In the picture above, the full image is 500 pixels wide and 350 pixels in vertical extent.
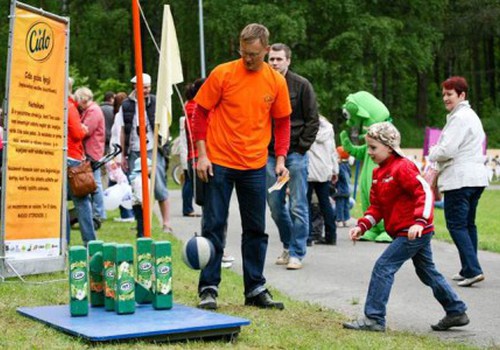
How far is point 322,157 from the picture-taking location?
1420cm

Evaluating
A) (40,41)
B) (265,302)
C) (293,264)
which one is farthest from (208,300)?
(40,41)

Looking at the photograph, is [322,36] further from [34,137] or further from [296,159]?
[34,137]

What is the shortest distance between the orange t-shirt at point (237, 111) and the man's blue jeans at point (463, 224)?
273cm

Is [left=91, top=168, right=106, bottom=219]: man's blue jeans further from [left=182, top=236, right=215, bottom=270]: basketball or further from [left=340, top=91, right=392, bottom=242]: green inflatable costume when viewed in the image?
[left=182, top=236, right=215, bottom=270]: basketball

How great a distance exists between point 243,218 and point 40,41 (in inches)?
124

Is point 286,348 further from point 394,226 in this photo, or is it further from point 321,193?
point 321,193

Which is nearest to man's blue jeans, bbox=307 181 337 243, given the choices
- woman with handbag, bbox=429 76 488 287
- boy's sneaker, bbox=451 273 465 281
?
boy's sneaker, bbox=451 273 465 281

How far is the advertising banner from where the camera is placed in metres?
9.98

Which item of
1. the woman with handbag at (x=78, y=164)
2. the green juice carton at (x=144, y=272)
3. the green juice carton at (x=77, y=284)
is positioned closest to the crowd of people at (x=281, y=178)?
the green juice carton at (x=144, y=272)

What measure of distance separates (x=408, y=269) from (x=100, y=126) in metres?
5.60

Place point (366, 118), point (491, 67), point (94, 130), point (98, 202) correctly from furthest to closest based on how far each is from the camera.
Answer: point (491, 67), point (98, 202), point (94, 130), point (366, 118)

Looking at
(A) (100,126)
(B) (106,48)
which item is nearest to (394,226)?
(A) (100,126)

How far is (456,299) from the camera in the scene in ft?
25.7

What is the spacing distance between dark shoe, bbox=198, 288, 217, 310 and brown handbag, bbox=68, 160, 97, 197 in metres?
3.43
